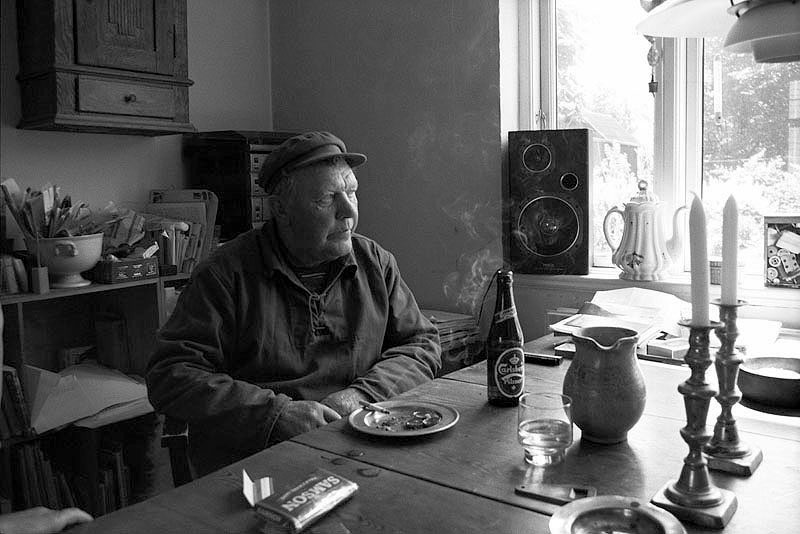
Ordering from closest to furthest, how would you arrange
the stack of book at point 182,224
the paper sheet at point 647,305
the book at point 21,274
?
the paper sheet at point 647,305 < the book at point 21,274 < the stack of book at point 182,224

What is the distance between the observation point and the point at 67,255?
7.60 ft

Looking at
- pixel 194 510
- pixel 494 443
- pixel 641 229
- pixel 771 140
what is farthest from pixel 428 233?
pixel 194 510

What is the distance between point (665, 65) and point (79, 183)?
7.24 ft

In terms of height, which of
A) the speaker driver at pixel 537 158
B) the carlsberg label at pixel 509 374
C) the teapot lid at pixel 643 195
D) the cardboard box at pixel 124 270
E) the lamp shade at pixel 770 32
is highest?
the lamp shade at pixel 770 32

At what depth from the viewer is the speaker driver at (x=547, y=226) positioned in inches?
102

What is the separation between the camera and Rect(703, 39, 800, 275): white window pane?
2.26m

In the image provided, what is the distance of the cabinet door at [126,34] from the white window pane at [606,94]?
4.91 feet

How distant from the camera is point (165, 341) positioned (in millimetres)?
1636

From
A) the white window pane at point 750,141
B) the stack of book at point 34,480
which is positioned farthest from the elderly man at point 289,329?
the white window pane at point 750,141

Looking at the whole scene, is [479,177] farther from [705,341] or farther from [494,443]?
[705,341]

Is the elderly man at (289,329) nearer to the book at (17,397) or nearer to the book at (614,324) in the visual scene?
the book at (614,324)

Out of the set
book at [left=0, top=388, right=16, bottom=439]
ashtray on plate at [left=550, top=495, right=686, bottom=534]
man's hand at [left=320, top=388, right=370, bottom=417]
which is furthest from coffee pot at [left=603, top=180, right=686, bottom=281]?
book at [left=0, top=388, right=16, bottom=439]

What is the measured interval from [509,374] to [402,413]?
0.23 m

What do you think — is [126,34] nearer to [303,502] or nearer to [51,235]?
[51,235]
